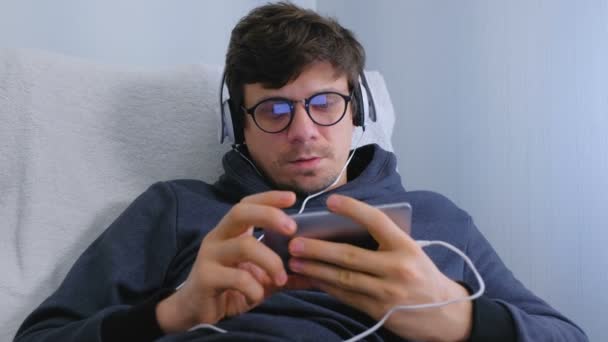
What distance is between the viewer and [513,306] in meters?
0.78

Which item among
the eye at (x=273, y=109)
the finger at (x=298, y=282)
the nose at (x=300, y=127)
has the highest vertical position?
the eye at (x=273, y=109)

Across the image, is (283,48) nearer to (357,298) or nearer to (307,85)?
(307,85)

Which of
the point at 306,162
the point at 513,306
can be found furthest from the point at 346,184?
the point at 513,306

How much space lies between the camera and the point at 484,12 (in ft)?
4.60

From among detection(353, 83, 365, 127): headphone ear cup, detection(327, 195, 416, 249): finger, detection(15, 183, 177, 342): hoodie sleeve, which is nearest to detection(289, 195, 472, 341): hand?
detection(327, 195, 416, 249): finger

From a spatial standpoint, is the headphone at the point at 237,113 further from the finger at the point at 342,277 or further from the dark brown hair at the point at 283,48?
the finger at the point at 342,277

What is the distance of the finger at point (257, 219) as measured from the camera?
61 centimetres

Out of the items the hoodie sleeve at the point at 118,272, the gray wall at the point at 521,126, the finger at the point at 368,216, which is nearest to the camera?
the finger at the point at 368,216

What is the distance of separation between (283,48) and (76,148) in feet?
1.58

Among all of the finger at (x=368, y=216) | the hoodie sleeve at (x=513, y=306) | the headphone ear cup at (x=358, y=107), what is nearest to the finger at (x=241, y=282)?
the finger at (x=368, y=216)

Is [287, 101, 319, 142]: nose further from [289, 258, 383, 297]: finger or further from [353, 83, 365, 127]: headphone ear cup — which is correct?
[289, 258, 383, 297]: finger

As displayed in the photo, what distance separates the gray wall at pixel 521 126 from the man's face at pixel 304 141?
529 mm

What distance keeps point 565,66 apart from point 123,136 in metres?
0.98

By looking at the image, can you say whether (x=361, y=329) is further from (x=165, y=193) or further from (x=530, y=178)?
(x=530, y=178)
